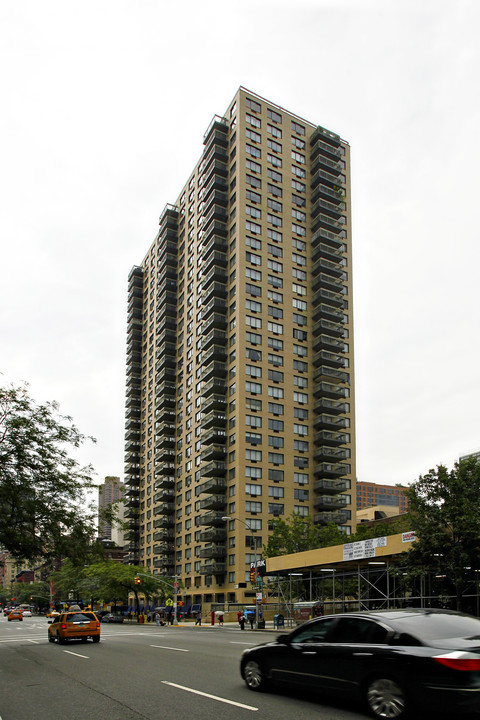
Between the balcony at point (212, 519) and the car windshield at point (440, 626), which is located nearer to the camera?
the car windshield at point (440, 626)

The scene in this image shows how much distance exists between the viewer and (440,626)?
27.1 feet

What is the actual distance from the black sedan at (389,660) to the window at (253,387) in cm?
7032

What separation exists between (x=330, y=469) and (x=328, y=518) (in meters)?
6.49

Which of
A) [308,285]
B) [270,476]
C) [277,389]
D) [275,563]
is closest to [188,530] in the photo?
[270,476]

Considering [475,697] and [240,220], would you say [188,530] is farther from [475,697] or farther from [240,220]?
[475,697]

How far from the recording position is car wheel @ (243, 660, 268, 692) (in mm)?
10234

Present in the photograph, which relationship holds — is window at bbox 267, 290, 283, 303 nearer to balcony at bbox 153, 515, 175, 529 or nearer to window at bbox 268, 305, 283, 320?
window at bbox 268, 305, 283, 320

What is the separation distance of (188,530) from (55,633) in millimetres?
63914

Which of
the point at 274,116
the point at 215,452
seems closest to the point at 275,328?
the point at 215,452

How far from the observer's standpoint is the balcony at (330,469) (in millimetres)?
82500

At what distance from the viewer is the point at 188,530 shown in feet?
297

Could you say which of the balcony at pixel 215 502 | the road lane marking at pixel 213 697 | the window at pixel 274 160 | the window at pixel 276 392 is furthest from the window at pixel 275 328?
the road lane marking at pixel 213 697

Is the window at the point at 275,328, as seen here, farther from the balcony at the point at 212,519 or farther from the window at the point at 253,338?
the balcony at the point at 212,519

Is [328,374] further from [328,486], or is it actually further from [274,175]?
[274,175]
